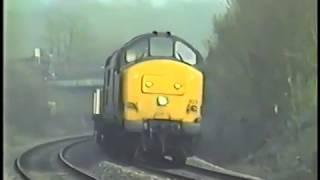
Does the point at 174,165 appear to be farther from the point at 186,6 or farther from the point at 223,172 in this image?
the point at 186,6

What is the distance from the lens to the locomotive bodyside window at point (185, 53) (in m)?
1.98

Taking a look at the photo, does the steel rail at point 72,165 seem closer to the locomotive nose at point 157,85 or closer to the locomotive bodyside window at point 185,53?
the locomotive nose at point 157,85

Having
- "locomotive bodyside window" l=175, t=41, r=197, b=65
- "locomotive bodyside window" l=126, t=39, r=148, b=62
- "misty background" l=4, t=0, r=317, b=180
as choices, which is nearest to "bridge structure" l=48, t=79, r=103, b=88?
"misty background" l=4, t=0, r=317, b=180

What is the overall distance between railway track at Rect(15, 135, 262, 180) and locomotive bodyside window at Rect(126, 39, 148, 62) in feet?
0.75

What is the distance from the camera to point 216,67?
1994 millimetres

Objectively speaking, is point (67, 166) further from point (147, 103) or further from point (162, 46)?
point (162, 46)

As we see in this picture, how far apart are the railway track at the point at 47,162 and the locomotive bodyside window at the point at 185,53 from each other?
0.34 m

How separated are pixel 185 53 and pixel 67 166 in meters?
0.41

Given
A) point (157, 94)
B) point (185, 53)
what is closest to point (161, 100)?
point (157, 94)

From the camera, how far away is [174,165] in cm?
196

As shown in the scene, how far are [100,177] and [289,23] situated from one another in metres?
0.63

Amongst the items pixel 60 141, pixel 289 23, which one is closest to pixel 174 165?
pixel 60 141

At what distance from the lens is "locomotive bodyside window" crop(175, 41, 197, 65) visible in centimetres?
198

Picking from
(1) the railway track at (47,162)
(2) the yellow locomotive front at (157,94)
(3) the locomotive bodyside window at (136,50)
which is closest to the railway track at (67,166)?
(1) the railway track at (47,162)
